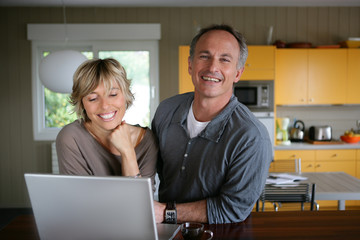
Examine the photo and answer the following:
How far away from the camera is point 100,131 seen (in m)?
1.66

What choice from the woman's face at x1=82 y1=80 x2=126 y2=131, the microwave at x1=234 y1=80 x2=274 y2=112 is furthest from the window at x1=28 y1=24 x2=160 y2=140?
the woman's face at x1=82 y1=80 x2=126 y2=131

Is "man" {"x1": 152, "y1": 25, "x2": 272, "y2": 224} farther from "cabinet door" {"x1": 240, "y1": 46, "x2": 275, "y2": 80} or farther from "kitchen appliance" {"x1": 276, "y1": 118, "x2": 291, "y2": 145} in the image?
"kitchen appliance" {"x1": 276, "y1": 118, "x2": 291, "y2": 145}

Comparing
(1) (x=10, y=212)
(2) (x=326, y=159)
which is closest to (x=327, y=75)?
(2) (x=326, y=159)

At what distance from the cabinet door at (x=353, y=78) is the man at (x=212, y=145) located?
12.6ft

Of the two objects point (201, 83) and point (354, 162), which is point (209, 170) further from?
point (354, 162)

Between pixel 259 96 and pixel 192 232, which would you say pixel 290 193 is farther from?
pixel 259 96

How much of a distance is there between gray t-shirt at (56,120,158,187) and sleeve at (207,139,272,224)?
1.30 ft

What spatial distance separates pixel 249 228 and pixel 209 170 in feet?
1.10

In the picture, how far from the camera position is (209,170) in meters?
1.61

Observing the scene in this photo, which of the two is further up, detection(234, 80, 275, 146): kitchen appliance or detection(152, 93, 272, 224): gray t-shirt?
detection(234, 80, 275, 146): kitchen appliance

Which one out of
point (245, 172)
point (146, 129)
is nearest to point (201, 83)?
point (146, 129)

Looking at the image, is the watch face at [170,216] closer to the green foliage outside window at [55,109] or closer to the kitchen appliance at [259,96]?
the kitchen appliance at [259,96]

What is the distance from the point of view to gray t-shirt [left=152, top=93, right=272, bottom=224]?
1.51 metres

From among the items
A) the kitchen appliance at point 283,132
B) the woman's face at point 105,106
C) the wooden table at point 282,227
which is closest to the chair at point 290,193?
the wooden table at point 282,227
